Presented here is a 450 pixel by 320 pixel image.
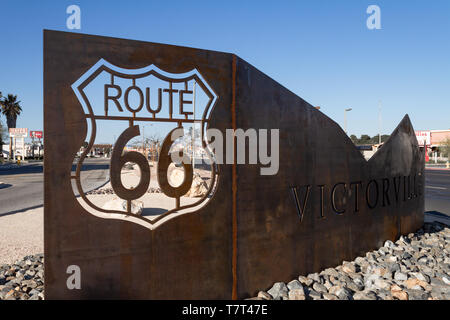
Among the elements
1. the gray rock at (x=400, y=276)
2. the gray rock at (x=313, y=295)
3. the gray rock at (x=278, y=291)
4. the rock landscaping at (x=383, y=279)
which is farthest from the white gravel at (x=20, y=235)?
the gray rock at (x=400, y=276)

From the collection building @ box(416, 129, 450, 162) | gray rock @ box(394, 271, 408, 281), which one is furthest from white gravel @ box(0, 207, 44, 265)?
building @ box(416, 129, 450, 162)

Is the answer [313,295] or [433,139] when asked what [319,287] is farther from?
[433,139]

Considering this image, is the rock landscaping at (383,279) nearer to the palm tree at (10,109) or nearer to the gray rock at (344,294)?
the gray rock at (344,294)

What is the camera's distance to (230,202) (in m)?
3.65

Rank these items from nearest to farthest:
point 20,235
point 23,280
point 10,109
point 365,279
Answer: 1. point 23,280
2. point 365,279
3. point 20,235
4. point 10,109

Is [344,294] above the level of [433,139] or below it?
below

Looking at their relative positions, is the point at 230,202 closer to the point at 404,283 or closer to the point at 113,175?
the point at 113,175

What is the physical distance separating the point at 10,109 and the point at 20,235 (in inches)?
→ 2184

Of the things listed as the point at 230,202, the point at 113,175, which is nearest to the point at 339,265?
the point at 230,202

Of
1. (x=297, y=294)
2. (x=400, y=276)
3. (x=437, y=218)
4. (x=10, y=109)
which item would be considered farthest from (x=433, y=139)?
(x=10, y=109)

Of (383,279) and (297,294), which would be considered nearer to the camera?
(297,294)

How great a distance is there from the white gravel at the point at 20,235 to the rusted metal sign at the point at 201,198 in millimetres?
3366

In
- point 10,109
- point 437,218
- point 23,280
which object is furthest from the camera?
point 10,109

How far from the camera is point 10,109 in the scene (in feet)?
168
